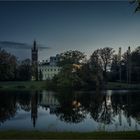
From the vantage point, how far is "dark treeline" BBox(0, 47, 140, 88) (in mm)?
67250

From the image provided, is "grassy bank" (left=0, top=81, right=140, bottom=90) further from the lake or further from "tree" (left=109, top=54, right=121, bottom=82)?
the lake

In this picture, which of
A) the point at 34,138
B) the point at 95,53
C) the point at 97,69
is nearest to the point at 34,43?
the point at 95,53

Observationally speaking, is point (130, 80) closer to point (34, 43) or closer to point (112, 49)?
point (112, 49)

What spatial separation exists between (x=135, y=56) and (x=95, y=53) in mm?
10720

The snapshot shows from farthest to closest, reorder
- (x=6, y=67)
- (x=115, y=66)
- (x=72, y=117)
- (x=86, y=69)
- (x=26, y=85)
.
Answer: (x=115, y=66) → (x=26, y=85) → (x=6, y=67) → (x=86, y=69) → (x=72, y=117)

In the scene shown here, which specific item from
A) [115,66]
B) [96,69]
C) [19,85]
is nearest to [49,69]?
[115,66]

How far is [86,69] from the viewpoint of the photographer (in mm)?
69562

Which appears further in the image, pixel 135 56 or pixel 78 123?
pixel 135 56

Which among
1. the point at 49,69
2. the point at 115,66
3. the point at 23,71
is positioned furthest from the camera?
the point at 49,69

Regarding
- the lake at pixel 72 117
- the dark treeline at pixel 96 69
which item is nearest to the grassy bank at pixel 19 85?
the dark treeline at pixel 96 69

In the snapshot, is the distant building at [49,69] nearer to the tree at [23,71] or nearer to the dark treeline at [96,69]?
the tree at [23,71]

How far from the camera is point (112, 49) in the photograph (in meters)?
86.0

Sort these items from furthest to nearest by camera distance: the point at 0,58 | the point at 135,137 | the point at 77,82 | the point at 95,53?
the point at 95,53 → the point at 0,58 → the point at 77,82 → the point at 135,137

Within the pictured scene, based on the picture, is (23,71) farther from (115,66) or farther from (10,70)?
(115,66)
